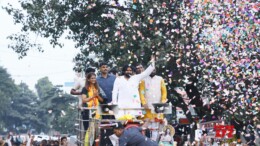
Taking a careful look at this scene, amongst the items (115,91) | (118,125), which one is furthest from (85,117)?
(118,125)

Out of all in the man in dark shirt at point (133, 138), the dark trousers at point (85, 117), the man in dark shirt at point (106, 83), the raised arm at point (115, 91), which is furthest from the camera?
the man in dark shirt at point (106, 83)

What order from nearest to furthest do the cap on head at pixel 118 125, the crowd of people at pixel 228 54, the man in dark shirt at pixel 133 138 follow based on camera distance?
1. the man in dark shirt at pixel 133 138
2. the cap on head at pixel 118 125
3. the crowd of people at pixel 228 54

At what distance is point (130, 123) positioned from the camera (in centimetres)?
1034

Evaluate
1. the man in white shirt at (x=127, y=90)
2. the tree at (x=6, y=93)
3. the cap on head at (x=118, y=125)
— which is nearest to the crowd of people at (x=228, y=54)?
the man in white shirt at (x=127, y=90)

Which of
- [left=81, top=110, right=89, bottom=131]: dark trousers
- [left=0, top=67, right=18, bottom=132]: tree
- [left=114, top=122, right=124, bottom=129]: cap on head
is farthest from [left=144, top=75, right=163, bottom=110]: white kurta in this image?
[left=0, top=67, right=18, bottom=132]: tree

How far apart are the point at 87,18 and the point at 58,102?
271ft

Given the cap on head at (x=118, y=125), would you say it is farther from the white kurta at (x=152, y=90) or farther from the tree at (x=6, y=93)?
the tree at (x=6, y=93)

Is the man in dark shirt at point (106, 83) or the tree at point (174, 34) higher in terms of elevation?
the tree at point (174, 34)

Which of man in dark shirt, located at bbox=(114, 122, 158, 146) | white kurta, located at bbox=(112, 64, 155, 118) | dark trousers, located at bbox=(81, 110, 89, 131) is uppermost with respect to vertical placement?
white kurta, located at bbox=(112, 64, 155, 118)

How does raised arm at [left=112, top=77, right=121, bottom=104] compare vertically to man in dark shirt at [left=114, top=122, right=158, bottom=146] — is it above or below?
above

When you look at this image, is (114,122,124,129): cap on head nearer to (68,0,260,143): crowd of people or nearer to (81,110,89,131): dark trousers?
(81,110,89,131): dark trousers

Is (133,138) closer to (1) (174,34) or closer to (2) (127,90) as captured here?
(2) (127,90)

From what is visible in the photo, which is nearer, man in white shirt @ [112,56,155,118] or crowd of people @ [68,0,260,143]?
man in white shirt @ [112,56,155,118]

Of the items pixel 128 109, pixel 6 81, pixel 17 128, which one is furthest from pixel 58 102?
pixel 128 109
